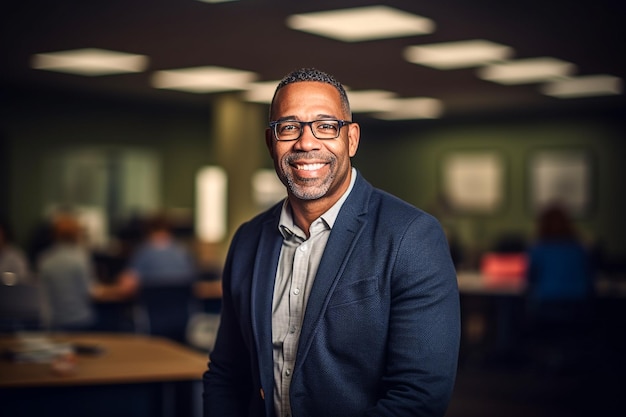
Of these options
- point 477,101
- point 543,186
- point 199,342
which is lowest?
point 199,342

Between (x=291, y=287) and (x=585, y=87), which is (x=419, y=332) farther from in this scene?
(x=585, y=87)

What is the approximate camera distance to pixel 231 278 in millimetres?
2176

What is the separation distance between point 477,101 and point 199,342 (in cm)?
622

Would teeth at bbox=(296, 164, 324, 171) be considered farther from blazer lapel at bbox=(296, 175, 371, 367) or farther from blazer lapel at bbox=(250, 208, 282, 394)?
blazer lapel at bbox=(250, 208, 282, 394)

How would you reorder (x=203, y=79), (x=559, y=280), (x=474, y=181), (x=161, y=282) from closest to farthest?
(x=161, y=282) → (x=559, y=280) → (x=203, y=79) → (x=474, y=181)

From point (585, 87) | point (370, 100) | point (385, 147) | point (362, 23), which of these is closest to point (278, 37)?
point (362, 23)

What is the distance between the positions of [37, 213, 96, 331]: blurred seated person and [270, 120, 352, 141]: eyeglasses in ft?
17.3

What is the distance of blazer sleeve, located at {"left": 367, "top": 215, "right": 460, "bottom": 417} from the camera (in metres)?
1.86

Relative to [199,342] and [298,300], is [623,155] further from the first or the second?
[298,300]

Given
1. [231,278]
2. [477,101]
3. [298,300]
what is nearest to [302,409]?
[298,300]

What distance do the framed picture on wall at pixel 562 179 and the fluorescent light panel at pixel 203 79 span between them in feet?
18.3

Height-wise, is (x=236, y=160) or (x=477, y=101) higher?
(x=477, y=101)

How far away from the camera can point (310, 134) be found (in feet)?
6.47

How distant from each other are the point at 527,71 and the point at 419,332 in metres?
8.02
